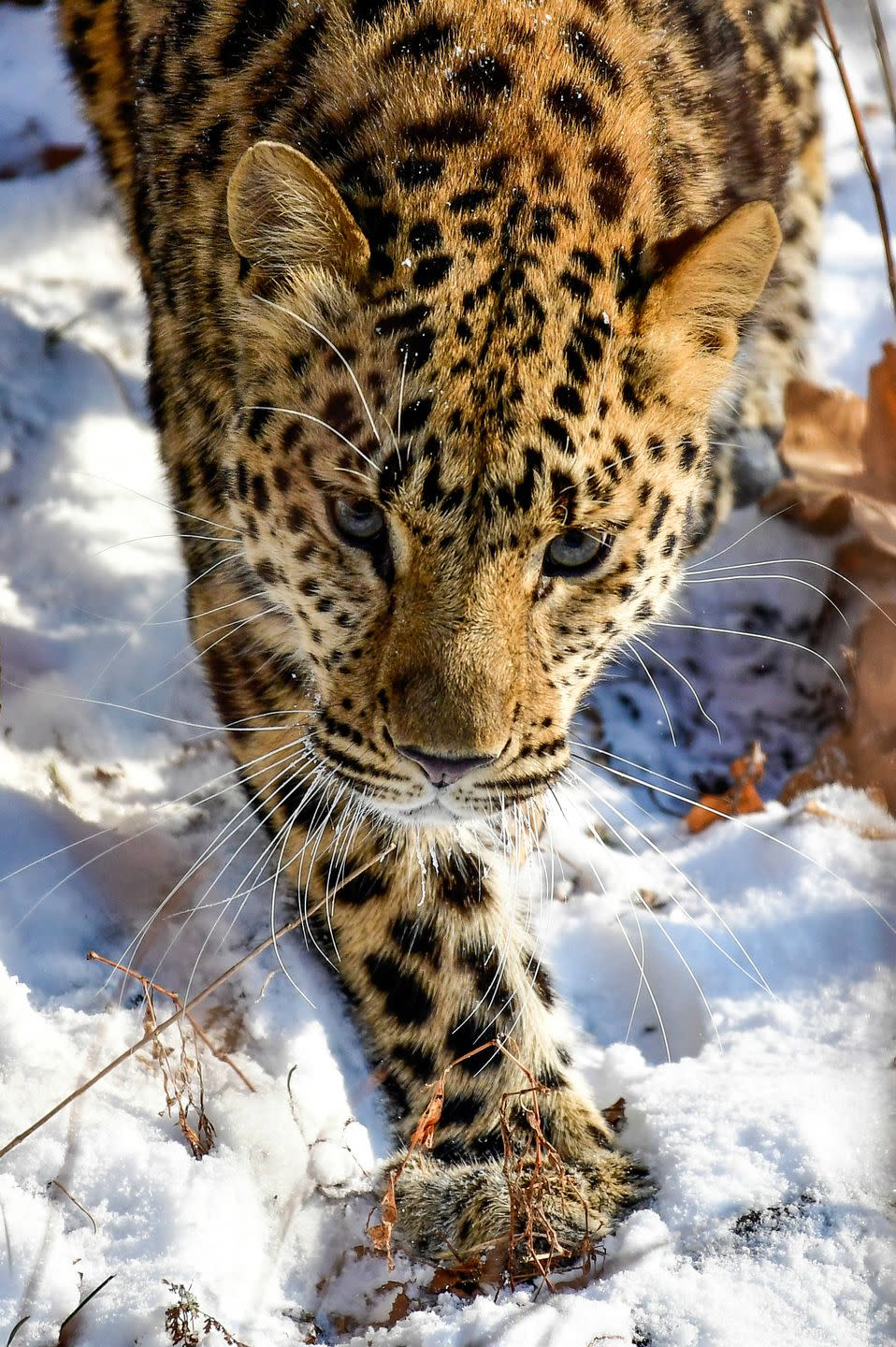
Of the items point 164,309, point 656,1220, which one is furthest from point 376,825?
point 164,309

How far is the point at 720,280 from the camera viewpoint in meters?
3.18

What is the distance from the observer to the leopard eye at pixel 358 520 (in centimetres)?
303

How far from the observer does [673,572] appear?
3537mm

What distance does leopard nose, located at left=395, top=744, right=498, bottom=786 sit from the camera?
9.73 ft

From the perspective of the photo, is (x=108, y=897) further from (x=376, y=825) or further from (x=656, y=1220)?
(x=656, y=1220)

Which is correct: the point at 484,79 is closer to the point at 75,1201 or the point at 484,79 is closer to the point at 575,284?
the point at 575,284

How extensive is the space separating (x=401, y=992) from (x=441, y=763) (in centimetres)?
85

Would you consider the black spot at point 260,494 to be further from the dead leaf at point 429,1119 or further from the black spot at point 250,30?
the dead leaf at point 429,1119

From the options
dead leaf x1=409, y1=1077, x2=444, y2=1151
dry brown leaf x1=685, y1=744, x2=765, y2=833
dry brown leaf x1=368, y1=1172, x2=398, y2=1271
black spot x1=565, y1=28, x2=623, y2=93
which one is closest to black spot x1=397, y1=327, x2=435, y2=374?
black spot x1=565, y1=28, x2=623, y2=93

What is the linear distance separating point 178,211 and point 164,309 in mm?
255

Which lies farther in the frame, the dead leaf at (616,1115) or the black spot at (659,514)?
the dead leaf at (616,1115)

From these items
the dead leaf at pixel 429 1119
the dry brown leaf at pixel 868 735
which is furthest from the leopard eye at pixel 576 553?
the dry brown leaf at pixel 868 735

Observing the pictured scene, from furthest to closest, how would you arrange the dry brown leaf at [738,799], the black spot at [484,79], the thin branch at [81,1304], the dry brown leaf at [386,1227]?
the dry brown leaf at [738,799], the black spot at [484,79], the dry brown leaf at [386,1227], the thin branch at [81,1304]

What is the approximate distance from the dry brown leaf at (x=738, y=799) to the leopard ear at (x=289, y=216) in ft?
7.30
